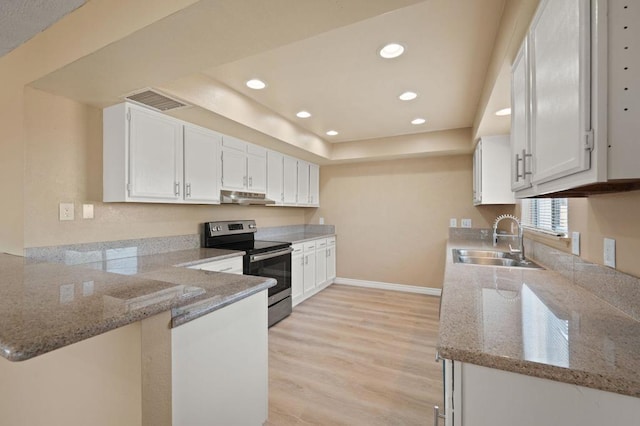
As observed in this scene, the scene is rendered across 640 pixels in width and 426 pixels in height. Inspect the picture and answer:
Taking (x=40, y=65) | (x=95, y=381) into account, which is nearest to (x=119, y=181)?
(x=40, y=65)

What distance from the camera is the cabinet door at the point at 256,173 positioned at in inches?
135

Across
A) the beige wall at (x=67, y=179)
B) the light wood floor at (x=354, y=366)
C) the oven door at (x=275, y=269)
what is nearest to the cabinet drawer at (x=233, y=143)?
the beige wall at (x=67, y=179)

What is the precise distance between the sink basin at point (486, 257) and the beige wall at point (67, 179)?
2.90m

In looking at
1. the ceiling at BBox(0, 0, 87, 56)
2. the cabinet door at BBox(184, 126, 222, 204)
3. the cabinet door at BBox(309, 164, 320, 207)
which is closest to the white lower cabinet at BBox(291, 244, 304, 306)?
the cabinet door at BBox(309, 164, 320, 207)

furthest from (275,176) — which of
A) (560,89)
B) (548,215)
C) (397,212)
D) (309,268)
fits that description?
(560,89)

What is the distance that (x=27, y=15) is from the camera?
1.20 m

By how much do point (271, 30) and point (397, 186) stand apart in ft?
11.8

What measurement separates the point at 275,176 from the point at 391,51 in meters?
2.27

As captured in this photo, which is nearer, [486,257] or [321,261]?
[486,257]

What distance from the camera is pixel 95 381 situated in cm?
107

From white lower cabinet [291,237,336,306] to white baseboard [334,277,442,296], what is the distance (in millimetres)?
251

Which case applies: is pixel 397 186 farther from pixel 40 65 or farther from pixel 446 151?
pixel 40 65

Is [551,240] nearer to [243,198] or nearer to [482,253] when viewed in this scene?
[482,253]

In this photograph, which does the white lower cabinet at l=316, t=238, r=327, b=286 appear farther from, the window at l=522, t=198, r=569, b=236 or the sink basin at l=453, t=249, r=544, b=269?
the window at l=522, t=198, r=569, b=236
